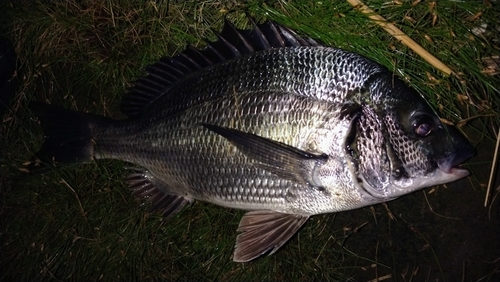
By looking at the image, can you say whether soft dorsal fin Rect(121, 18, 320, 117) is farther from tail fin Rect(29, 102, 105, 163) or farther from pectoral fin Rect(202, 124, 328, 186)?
pectoral fin Rect(202, 124, 328, 186)

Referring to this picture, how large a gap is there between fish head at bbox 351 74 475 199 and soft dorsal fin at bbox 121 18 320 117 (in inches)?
20.6

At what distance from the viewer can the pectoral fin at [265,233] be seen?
2092 millimetres

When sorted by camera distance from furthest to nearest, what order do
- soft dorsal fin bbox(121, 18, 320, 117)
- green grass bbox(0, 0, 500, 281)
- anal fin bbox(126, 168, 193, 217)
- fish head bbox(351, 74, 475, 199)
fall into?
anal fin bbox(126, 168, 193, 217), green grass bbox(0, 0, 500, 281), soft dorsal fin bbox(121, 18, 320, 117), fish head bbox(351, 74, 475, 199)

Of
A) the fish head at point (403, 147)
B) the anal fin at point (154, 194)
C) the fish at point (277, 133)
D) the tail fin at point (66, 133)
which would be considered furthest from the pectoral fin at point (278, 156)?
the tail fin at point (66, 133)

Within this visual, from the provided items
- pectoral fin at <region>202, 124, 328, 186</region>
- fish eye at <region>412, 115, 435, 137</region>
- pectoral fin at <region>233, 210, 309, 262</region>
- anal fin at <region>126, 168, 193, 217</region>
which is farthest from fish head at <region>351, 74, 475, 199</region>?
anal fin at <region>126, 168, 193, 217</region>

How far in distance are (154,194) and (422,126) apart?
Result: 1.53m

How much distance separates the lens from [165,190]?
235 cm

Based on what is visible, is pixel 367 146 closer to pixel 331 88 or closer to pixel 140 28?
pixel 331 88

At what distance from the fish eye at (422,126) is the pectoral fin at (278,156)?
0.42 meters

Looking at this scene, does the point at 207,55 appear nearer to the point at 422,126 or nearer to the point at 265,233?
the point at 265,233

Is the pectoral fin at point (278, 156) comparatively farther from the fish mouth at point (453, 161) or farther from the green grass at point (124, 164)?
the green grass at point (124, 164)

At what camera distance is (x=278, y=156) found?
6.16ft

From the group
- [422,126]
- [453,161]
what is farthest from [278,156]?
[453,161]

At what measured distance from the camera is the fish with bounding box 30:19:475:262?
1795 mm
